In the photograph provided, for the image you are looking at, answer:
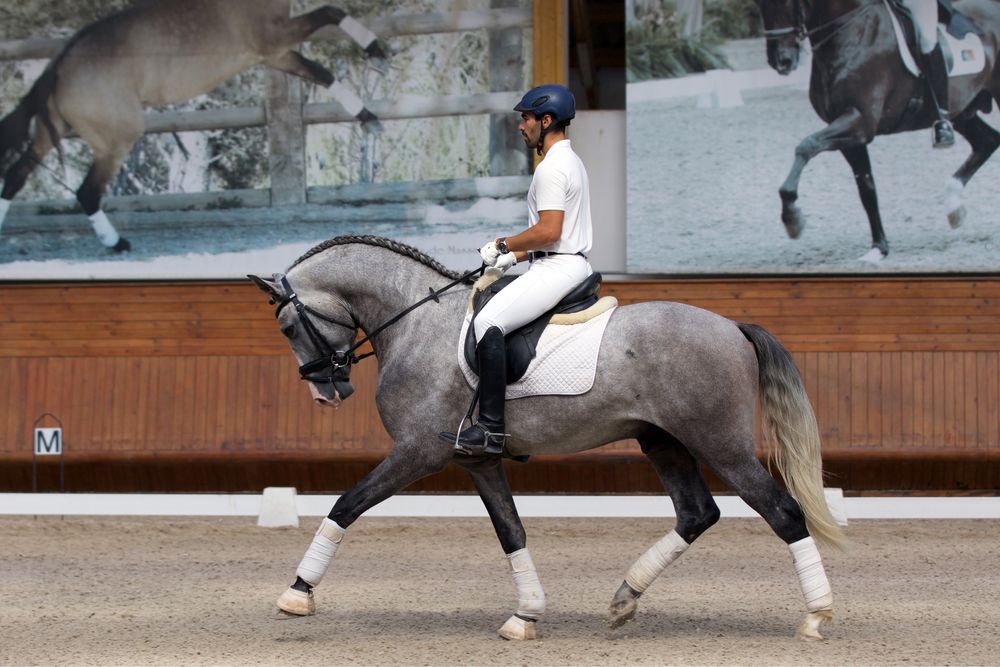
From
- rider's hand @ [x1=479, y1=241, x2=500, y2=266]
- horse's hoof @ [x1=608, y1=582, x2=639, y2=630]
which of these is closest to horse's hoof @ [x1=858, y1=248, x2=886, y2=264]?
horse's hoof @ [x1=608, y1=582, x2=639, y2=630]

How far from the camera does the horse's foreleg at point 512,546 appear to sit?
5473 mm

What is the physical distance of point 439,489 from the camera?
37.9ft

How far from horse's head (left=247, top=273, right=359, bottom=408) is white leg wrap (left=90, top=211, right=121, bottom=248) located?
22.4ft

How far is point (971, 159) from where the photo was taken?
11.2m

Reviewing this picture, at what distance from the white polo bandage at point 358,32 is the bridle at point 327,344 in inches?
260

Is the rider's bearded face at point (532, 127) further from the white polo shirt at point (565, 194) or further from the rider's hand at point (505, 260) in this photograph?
the rider's hand at point (505, 260)

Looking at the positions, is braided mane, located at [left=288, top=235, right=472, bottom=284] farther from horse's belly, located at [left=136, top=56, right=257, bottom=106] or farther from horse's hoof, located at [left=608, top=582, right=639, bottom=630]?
horse's belly, located at [left=136, top=56, right=257, bottom=106]

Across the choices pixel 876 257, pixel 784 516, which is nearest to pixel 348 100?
pixel 876 257

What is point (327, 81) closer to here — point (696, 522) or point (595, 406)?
point (595, 406)

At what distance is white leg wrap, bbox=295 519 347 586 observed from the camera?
212 inches

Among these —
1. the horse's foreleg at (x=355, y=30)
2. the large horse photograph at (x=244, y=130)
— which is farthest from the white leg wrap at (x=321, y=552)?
the horse's foreleg at (x=355, y=30)

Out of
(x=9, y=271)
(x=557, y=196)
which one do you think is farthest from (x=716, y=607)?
(x=9, y=271)

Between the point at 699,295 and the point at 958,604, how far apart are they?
5289mm

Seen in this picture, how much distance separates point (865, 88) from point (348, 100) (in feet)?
16.2
